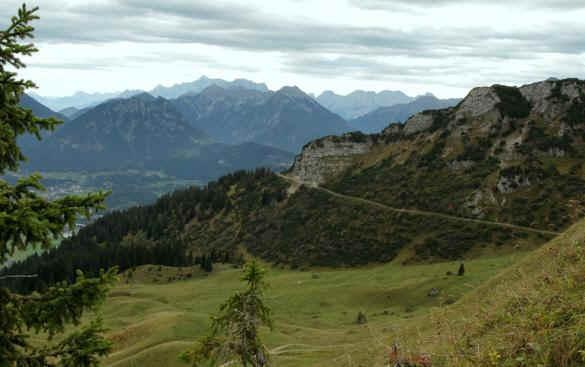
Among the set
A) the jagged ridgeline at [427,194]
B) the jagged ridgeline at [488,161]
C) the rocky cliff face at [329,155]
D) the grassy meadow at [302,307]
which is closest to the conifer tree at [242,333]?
the grassy meadow at [302,307]

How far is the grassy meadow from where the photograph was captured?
137 feet

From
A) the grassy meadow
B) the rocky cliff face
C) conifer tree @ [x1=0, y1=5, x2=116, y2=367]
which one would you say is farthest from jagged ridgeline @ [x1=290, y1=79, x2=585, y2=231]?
conifer tree @ [x1=0, y1=5, x2=116, y2=367]

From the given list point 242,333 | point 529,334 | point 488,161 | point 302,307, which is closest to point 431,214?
point 488,161

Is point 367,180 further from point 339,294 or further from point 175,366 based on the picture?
point 175,366

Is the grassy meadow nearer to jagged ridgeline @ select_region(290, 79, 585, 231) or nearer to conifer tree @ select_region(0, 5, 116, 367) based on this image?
conifer tree @ select_region(0, 5, 116, 367)

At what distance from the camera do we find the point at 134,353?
46969 mm

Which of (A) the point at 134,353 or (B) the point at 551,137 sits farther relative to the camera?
(B) the point at 551,137

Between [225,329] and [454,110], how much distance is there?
572 ft

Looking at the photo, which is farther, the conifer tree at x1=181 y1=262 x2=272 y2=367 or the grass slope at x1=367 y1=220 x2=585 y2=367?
the conifer tree at x1=181 y1=262 x2=272 y2=367

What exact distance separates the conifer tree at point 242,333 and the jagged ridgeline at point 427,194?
97807 millimetres

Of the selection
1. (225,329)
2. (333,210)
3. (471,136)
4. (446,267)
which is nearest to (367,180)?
(333,210)

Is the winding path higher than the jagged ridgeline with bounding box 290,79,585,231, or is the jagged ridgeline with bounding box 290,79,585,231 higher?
the jagged ridgeline with bounding box 290,79,585,231

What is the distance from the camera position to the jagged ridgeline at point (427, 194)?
111875 millimetres

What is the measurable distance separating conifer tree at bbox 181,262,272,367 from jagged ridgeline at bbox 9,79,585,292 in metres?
97.8
